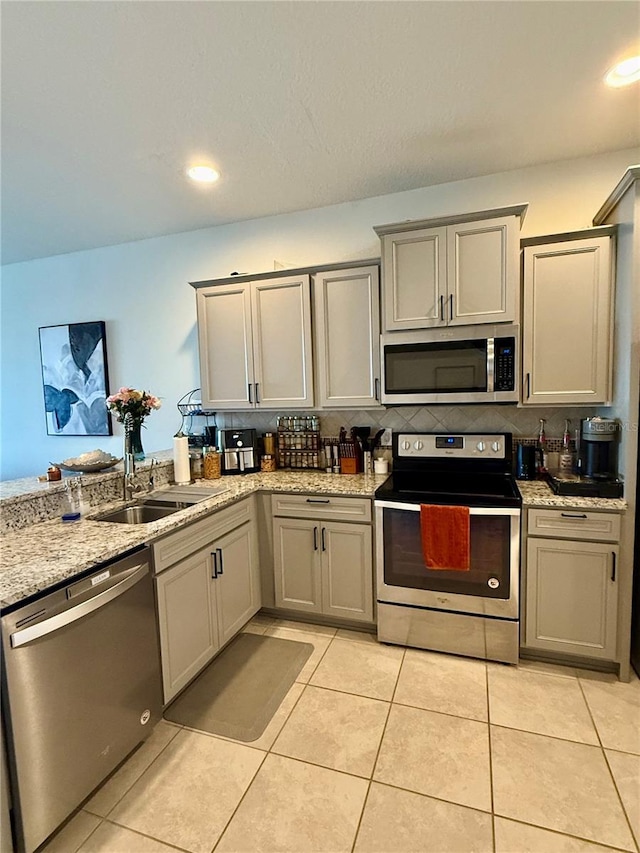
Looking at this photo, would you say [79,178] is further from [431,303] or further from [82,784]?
[82,784]

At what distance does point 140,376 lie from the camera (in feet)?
12.1

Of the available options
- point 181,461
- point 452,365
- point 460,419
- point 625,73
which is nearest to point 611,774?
point 460,419

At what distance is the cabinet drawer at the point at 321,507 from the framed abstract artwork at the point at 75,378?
2147 mm

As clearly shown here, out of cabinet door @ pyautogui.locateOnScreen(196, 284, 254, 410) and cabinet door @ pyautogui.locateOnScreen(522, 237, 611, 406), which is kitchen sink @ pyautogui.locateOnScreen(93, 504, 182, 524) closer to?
cabinet door @ pyautogui.locateOnScreen(196, 284, 254, 410)

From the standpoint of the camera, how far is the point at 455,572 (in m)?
2.23

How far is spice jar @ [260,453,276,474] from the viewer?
10.0ft

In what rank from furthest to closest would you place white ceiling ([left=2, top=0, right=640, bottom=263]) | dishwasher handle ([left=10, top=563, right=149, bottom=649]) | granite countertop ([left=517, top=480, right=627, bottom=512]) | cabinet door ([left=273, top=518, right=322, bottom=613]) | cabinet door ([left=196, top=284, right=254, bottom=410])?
1. cabinet door ([left=196, top=284, right=254, bottom=410])
2. cabinet door ([left=273, top=518, right=322, bottom=613])
3. granite countertop ([left=517, top=480, right=627, bottom=512])
4. white ceiling ([left=2, top=0, right=640, bottom=263])
5. dishwasher handle ([left=10, top=563, right=149, bottom=649])

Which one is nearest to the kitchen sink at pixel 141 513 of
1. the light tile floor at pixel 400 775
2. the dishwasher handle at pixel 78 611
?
the dishwasher handle at pixel 78 611

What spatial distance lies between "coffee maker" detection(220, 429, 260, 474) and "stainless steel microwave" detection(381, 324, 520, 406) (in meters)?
1.08

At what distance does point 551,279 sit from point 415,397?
0.98 metres

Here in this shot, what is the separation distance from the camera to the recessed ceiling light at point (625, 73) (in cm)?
172

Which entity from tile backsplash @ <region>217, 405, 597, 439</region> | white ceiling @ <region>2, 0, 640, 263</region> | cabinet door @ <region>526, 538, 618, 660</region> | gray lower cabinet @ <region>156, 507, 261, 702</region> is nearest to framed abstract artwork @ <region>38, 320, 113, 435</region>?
white ceiling @ <region>2, 0, 640, 263</region>

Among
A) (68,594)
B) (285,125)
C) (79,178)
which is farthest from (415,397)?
(79,178)

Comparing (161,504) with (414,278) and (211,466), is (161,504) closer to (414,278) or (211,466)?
(211,466)
